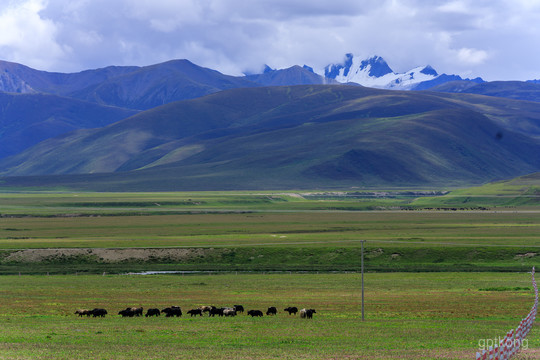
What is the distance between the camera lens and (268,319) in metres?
41.7

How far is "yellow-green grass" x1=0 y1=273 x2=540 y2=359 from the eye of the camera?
29656mm

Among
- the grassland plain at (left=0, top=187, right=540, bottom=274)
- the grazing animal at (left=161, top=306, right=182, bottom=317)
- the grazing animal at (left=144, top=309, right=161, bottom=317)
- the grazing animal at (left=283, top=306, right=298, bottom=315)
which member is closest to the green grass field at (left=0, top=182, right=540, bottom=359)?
the grassland plain at (left=0, top=187, right=540, bottom=274)

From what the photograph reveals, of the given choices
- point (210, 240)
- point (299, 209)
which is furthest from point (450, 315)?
point (299, 209)

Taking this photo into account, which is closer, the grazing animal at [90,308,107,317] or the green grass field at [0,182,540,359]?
the green grass field at [0,182,540,359]

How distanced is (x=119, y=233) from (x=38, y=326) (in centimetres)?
8062

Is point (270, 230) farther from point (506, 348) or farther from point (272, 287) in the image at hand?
point (506, 348)

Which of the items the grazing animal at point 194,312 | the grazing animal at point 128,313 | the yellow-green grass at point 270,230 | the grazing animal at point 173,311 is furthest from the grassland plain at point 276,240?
the grazing animal at point 128,313

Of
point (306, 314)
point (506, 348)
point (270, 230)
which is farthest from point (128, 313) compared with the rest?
point (270, 230)

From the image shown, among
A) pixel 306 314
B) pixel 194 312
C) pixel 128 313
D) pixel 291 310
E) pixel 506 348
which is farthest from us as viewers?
pixel 291 310

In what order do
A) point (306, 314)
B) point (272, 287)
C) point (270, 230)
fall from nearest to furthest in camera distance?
point (306, 314)
point (272, 287)
point (270, 230)

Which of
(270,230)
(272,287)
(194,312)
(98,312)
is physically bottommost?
(270,230)

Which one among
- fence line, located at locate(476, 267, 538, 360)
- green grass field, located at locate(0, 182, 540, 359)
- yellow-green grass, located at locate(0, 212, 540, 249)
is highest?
fence line, located at locate(476, 267, 538, 360)

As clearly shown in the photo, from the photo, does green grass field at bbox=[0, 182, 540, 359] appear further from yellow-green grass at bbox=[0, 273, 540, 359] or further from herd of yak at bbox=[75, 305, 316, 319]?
herd of yak at bbox=[75, 305, 316, 319]

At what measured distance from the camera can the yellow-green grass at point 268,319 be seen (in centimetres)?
2966
